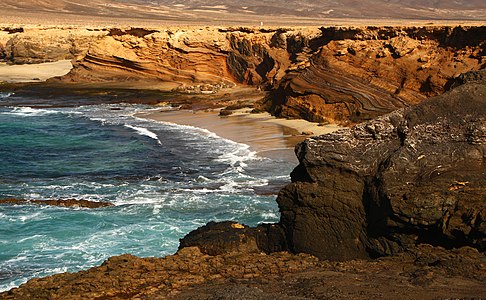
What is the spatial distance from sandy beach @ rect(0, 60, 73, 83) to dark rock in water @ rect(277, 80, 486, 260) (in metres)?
41.8

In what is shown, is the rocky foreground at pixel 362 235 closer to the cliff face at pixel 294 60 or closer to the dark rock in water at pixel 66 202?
the dark rock in water at pixel 66 202

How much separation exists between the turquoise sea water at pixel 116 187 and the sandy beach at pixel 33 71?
62.7 feet

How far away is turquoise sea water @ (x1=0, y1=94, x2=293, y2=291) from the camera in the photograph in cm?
1577

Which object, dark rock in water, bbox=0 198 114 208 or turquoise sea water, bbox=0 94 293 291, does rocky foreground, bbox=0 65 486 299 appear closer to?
turquoise sea water, bbox=0 94 293 291

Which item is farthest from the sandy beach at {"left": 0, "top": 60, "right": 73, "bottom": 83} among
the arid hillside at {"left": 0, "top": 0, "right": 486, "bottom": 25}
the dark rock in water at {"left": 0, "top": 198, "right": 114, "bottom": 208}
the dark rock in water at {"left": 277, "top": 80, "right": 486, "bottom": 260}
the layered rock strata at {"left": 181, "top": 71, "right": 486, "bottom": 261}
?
the dark rock in water at {"left": 277, "top": 80, "right": 486, "bottom": 260}

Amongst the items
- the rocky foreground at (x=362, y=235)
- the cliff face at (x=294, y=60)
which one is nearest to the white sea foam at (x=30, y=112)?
the cliff face at (x=294, y=60)

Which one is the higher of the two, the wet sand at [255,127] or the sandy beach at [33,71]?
the wet sand at [255,127]

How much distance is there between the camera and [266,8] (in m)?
138

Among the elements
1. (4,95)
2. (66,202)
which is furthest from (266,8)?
(66,202)

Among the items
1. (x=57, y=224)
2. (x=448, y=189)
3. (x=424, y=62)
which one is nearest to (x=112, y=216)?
(x=57, y=224)

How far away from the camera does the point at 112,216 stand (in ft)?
59.4

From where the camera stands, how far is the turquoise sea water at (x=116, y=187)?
15766mm

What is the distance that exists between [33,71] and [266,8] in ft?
291

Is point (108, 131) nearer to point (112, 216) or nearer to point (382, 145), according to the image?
point (112, 216)
